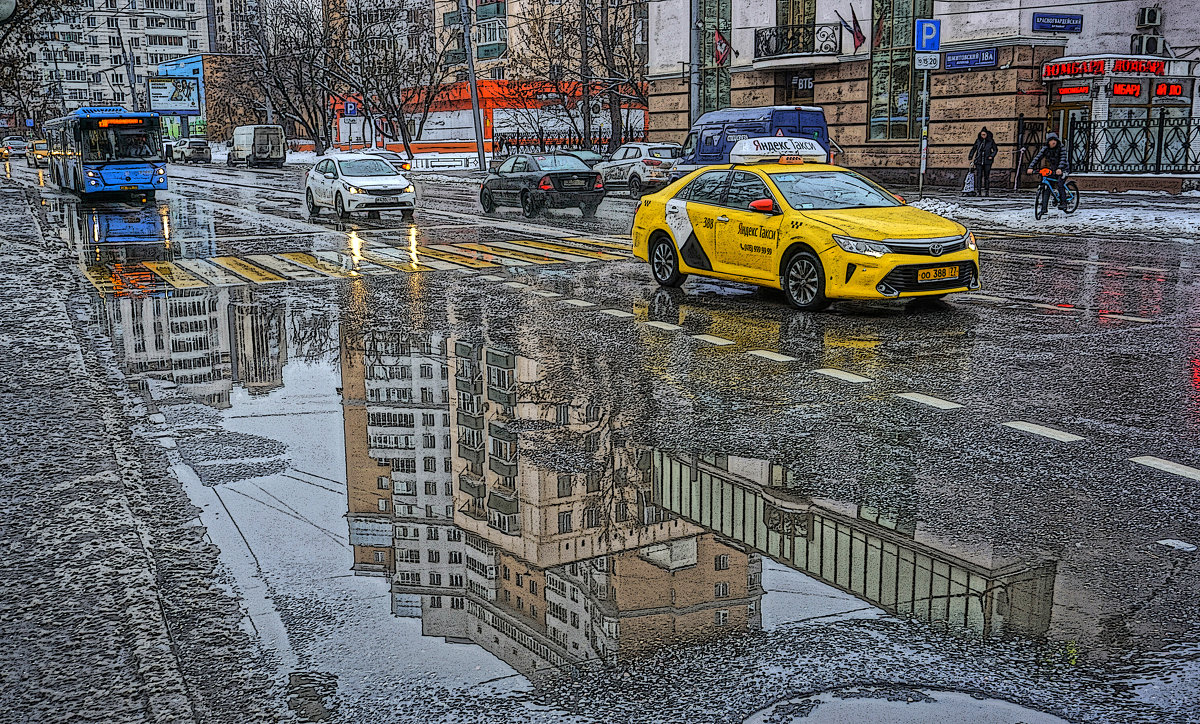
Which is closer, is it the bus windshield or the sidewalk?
the sidewalk

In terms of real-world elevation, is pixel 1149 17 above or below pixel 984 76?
above

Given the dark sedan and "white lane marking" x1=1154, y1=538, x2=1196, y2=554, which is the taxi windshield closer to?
"white lane marking" x1=1154, y1=538, x2=1196, y2=554

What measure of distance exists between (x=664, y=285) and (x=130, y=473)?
330 inches

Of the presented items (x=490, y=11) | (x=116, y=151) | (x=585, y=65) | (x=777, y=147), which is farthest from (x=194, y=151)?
(x=777, y=147)

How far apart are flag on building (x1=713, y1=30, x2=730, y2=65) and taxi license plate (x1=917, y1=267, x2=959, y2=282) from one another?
3170 cm

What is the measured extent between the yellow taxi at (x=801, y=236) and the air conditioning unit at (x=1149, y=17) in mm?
22212

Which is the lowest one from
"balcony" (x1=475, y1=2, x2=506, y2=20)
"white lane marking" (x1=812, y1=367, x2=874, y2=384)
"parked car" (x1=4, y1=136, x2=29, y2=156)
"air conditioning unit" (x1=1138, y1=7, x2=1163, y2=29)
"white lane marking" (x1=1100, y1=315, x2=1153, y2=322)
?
"white lane marking" (x1=812, y1=367, x2=874, y2=384)

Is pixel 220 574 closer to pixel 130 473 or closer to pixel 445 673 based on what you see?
pixel 445 673

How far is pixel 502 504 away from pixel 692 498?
3.17 feet

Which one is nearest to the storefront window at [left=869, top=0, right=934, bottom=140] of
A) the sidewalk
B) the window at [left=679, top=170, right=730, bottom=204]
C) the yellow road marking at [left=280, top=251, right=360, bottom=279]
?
the sidewalk

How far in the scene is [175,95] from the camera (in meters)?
104

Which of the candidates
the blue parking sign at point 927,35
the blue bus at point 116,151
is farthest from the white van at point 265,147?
the blue parking sign at point 927,35

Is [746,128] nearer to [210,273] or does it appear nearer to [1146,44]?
[1146,44]

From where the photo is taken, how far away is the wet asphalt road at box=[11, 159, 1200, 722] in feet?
13.6
